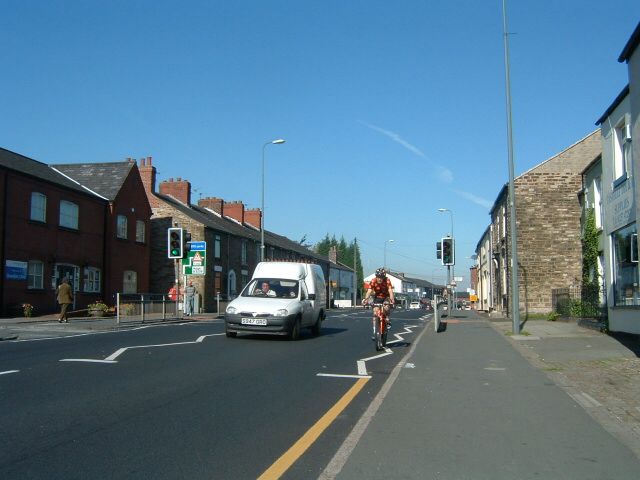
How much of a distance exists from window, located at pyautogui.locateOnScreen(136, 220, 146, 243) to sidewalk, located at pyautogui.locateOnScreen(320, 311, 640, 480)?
2897cm

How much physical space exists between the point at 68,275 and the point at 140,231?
7.92m

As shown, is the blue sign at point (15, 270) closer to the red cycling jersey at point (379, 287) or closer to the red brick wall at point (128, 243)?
the red brick wall at point (128, 243)

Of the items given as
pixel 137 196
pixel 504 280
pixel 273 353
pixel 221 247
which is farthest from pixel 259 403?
pixel 221 247

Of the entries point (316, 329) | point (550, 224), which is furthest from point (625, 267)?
point (550, 224)

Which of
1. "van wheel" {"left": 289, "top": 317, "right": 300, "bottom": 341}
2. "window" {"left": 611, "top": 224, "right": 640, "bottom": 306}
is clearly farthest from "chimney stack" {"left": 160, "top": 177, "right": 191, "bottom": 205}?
"window" {"left": 611, "top": 224, "right": 640, "bottom": 306}

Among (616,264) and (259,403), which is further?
(616,264)

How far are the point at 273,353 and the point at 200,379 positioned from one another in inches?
146

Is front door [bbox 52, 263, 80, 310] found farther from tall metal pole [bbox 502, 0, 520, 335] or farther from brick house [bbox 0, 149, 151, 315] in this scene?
tall metal pole [bbox 502, 0, 520, 335]

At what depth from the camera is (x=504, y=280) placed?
113 feet

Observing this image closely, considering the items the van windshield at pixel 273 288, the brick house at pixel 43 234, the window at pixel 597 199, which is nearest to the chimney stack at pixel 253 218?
the brick house at pixel 43 234

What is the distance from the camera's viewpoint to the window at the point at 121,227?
36344 mm

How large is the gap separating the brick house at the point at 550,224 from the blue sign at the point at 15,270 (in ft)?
70.8

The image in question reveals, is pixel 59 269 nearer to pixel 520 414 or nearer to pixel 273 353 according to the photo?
pixel 273 353

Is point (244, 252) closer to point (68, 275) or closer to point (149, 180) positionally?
point (149, 180)
